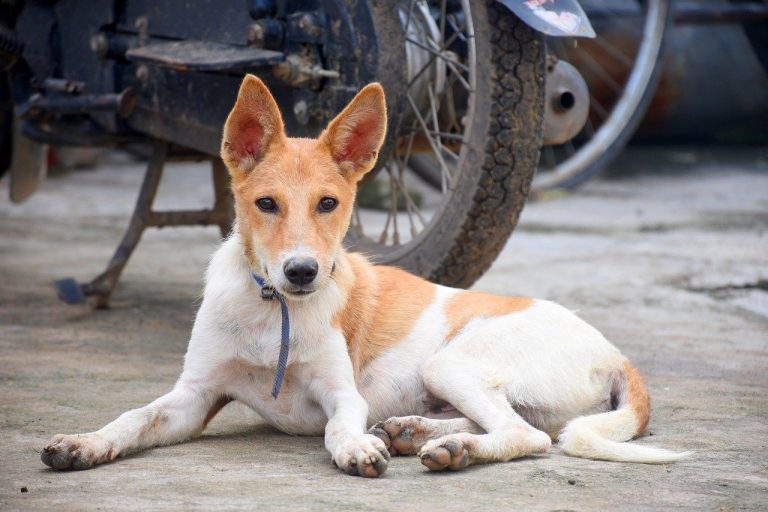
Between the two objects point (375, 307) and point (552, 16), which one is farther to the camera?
point (552, 16)

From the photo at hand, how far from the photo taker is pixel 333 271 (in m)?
3.33

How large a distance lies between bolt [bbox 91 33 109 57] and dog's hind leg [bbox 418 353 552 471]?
2.17m

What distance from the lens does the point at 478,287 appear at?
5711 mm

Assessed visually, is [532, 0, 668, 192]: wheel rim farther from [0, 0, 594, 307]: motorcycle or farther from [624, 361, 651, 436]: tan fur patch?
[624, 361, 651, 436]: tan fur patch

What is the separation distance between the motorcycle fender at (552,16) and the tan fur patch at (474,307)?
0.93 metres

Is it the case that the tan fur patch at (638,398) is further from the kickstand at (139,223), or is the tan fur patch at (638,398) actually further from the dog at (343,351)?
the kickstand at (139,223)

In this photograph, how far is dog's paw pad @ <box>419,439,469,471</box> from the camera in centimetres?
277

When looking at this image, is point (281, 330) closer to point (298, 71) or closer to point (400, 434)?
point (400, 434)

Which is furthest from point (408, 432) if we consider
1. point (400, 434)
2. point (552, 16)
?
point (552, 16)

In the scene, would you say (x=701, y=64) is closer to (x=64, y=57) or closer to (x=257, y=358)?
(x=64, y=57)

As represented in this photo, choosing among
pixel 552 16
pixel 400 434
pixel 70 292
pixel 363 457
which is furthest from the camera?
pixel 70 292

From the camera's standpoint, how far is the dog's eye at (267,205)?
122 inches

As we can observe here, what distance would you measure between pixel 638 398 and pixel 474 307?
0.58m

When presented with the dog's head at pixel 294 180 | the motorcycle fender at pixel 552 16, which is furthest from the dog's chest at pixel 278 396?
the motorcycle fender at pixel 552 16
